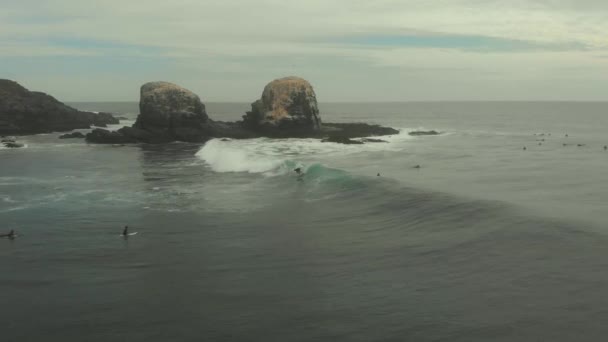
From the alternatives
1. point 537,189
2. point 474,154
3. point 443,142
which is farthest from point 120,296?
point 443,142

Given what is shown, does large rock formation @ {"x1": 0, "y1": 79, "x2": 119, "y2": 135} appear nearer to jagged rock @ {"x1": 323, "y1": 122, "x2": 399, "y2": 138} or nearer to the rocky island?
the rocky island

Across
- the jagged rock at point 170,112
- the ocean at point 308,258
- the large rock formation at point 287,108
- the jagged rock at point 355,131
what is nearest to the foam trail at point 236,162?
the ocean at point 308,258

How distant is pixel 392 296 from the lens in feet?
43.5

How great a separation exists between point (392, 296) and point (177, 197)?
17898 millimetres

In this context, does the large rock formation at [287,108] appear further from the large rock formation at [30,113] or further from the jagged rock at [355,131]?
the large rock formation at [30,113]

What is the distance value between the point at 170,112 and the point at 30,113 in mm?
27927

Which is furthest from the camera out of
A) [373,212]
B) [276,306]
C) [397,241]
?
[373,212]

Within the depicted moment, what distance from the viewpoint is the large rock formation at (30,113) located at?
76312 mm

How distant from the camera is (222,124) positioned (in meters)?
73.6

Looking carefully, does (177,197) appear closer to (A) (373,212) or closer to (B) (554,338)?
(A) (373,212)

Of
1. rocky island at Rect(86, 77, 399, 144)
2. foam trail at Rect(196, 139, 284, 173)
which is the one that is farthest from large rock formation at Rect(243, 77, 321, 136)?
foam trail at Rect(196, 139, 284, 173)

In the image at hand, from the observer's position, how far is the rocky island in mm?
65250

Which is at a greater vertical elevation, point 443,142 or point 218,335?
point 443,142

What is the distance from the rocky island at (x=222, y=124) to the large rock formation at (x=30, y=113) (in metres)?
18.8
